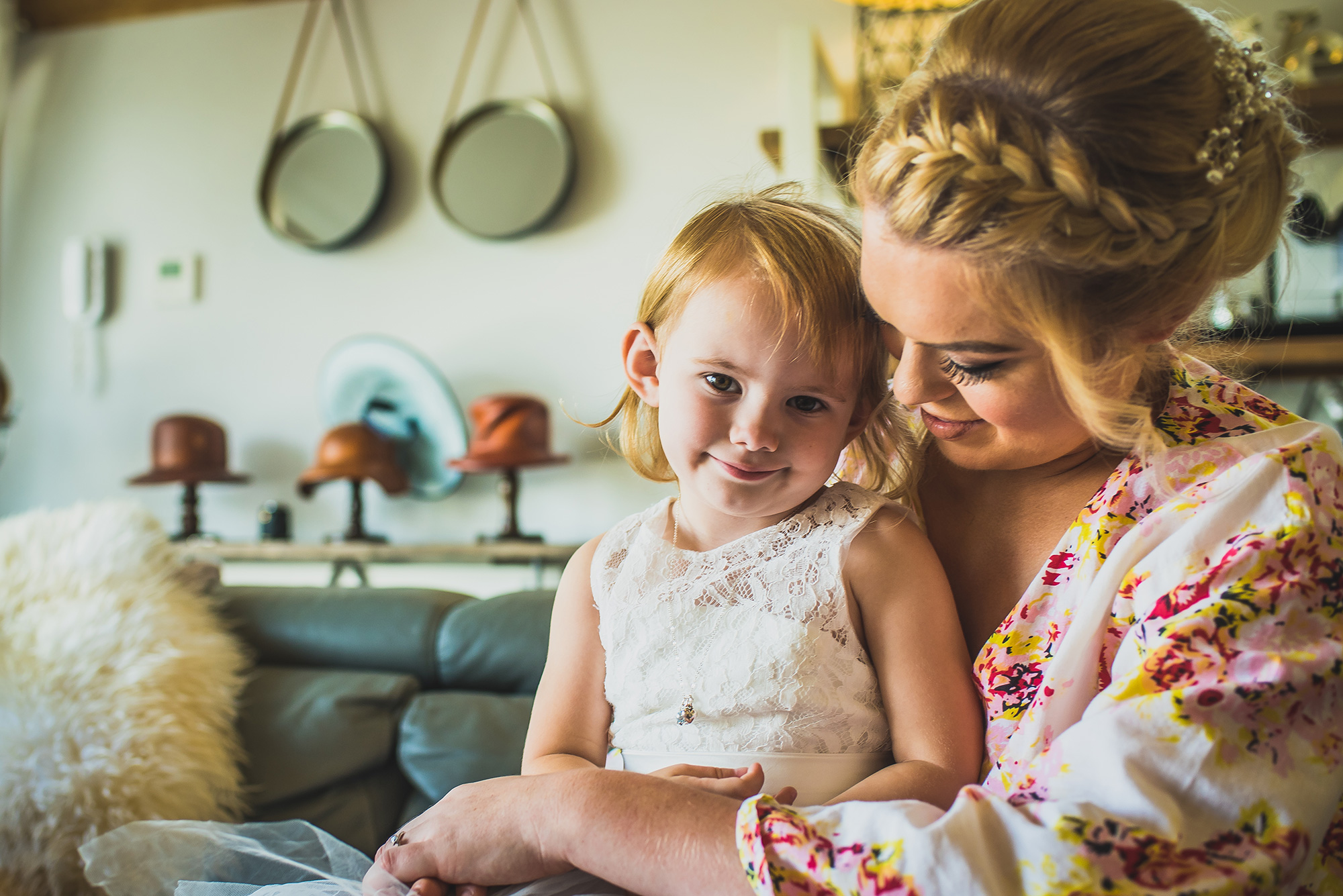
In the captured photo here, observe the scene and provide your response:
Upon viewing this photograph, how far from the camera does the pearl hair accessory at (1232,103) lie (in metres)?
0.72

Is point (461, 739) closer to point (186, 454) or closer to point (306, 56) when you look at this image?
point (186, 454)

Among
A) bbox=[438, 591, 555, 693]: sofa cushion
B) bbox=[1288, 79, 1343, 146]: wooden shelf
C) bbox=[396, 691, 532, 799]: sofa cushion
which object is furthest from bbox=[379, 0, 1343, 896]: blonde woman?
bbox=[1288, 79, 1343, 146]: wooden shelf

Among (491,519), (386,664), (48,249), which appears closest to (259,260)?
(48,249)

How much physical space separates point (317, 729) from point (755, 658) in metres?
1.13

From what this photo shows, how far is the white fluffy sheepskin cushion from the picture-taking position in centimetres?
151

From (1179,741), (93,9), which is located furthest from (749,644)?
(93,9)

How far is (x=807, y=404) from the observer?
962 mm

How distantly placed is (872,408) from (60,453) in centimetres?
364

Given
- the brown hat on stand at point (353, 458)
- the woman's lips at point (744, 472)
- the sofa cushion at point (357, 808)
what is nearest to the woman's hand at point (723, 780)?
the woman's lips at point (744, 472)

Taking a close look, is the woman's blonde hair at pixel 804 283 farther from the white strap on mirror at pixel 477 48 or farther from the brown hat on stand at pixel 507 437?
the white strap on mirror at pixel 477 48

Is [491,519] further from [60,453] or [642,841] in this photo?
[642,841]

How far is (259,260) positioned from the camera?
3.49 meters

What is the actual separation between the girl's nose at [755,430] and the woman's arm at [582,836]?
288 millimetres

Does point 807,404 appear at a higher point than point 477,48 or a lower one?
lower
